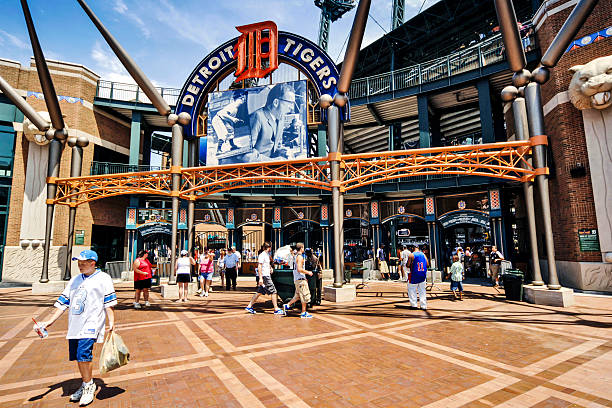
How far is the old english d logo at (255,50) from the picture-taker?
14.6 meters

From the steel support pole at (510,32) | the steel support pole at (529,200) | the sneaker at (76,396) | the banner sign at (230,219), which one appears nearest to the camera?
the sneaker at (76,396)

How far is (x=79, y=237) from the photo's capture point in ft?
58.4

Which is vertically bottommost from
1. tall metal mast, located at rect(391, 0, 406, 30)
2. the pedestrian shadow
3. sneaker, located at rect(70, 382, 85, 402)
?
the pedestrian shadow

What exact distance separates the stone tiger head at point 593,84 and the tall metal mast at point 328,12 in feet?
112

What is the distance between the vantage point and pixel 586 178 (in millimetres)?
12016

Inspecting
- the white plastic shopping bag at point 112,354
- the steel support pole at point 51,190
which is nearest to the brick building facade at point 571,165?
the white plastic shopping bag at point 112,354

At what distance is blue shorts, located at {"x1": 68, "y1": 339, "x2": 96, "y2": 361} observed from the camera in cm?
352

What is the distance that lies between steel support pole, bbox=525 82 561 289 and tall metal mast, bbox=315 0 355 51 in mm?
36398

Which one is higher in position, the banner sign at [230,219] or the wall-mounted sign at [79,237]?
the banner sign at [230,219]

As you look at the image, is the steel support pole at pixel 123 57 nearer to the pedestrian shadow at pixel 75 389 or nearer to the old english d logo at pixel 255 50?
the old english d logo at pixel 255 50

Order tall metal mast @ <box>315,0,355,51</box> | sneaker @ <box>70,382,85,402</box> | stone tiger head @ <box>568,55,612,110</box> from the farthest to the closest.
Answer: tall metal mast @ <box>315,0,355,51</box>
stone tiger head @ <box>568,55,612,110</box>
sneaker @ <box>70,382,85,402</box>

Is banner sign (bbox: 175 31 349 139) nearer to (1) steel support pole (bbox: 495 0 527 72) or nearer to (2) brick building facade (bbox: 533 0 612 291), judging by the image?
(1) steel support pole (bbox: 495 0 527 72)

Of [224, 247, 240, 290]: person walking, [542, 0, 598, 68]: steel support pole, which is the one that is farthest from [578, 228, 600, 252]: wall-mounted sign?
[224, 247, 240, 290]: person walking

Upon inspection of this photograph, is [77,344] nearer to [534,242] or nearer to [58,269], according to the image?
[534,242]
